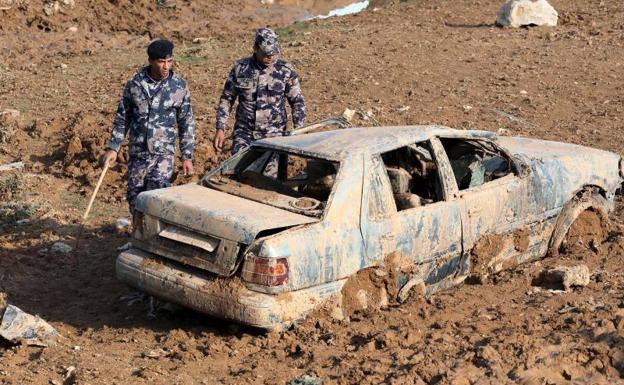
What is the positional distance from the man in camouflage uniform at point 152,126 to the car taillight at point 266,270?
2.09 m

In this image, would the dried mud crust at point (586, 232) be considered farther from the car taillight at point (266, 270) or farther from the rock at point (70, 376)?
the rock at point (70, 376)

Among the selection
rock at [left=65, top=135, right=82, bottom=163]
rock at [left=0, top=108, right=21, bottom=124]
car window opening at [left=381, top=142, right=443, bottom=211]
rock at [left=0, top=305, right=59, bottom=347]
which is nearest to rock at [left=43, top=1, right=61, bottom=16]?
rock at [left=0, top=108, right=21, bottom=124]

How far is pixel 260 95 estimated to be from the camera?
884 centimetres

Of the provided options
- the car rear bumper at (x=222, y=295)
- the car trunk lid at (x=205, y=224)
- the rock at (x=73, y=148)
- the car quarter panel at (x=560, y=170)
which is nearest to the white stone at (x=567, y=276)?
the car quarter panel at (x=560, y=170)

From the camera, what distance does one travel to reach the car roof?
686 centimetres

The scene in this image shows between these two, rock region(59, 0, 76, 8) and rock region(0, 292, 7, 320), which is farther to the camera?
rock region(59, 0, 76, 8)

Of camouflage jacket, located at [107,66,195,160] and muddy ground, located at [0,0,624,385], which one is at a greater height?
camouflage jacket, located at [107,66,195,160]

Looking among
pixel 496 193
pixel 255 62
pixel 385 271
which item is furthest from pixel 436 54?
pixel 385 271

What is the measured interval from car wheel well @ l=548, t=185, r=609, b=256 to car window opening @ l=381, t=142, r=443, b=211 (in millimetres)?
1369

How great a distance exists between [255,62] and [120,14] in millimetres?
14013

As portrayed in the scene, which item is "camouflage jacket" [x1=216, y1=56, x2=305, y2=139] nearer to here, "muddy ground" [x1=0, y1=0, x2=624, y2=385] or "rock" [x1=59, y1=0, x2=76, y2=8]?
"muddy ground" [x1=0, y1=0, x2=624, y2=385]

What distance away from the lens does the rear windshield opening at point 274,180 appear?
269 inches

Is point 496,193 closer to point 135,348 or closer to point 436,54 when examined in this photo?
point 135,348

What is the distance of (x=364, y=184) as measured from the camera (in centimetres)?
664
